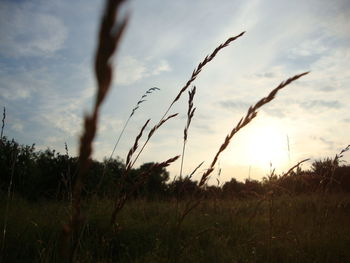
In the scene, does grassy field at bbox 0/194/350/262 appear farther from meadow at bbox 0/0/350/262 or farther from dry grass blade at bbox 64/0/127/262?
dry grass blade at bbox 64/0/127/262

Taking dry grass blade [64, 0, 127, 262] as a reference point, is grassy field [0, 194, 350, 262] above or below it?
below

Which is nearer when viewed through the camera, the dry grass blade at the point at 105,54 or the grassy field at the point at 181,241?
the dry grass blade at the point at 105,54

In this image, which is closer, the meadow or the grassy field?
the meadow

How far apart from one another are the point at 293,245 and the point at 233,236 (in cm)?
100

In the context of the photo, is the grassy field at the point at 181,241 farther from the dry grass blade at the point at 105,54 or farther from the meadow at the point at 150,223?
the dry grass blade at the point at 105,54

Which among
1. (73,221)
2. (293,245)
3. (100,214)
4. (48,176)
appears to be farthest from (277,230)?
(48,176)

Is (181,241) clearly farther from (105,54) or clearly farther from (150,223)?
(105,54)

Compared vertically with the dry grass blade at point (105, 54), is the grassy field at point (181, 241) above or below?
below

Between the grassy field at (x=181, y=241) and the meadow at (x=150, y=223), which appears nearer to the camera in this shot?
the meadow at (x=150, y=223)

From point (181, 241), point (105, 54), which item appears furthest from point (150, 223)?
point (105, 54)

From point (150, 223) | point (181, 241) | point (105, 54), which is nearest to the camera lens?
point (105, 54)

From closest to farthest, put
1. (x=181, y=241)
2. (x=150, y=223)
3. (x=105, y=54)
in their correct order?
1. (x=105, y=54)
2. (x=181, y=241)
3. (x=150, y=223)

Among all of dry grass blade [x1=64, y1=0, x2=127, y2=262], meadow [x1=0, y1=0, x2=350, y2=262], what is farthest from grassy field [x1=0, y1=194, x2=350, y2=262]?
dry grass blade [x1=64, y1=0, x2=127, y2=262]

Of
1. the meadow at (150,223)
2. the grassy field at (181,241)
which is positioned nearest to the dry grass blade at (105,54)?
the meadow at (150,223)
